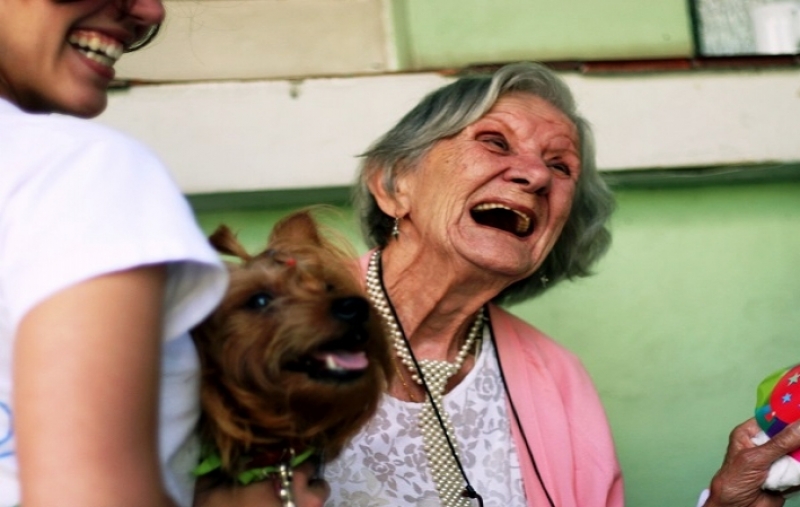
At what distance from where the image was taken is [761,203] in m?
3.09

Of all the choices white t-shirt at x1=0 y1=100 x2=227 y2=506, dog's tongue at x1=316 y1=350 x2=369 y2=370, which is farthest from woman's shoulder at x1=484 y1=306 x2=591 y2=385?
white t-shirt at x1=0 y1=100 x2=227 y2=506

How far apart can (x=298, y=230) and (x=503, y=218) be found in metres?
1.00

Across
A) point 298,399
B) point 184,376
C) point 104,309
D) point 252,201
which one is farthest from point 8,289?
point 252,201

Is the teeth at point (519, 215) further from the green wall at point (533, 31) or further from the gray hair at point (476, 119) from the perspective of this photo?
the green wall at point (533, 31)

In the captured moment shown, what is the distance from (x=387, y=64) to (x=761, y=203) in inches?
44.2

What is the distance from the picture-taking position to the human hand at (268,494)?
1344mm

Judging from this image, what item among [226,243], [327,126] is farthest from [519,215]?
[226,243]

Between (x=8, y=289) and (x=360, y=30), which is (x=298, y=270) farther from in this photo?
(x=360, y=30)

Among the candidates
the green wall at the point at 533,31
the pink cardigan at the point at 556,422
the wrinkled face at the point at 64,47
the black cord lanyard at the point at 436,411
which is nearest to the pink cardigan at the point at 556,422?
the pink cardigan at the point at 556,422

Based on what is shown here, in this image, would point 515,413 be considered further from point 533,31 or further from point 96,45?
point 96,45

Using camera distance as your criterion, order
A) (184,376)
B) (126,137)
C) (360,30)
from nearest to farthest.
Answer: (126,137) → (184,376) → (360,30)

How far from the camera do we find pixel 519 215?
2336 millimetres

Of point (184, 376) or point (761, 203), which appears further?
point (761, 203)

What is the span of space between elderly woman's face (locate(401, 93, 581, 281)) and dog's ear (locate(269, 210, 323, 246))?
0.80m
